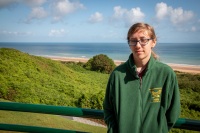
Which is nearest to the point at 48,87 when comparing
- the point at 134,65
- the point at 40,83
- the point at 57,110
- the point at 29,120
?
the point at 40,83

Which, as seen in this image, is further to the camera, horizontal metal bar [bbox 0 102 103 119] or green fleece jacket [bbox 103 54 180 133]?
horizontal metal bar [bbox 0 102 103 119]

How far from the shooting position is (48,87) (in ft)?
53.6

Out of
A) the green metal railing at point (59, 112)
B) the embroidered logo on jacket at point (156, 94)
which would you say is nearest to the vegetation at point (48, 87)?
the green metal railing at point (59, 112)

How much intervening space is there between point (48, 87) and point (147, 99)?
15.0 meters

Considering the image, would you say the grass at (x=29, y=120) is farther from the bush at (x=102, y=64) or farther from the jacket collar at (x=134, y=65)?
the bush at (x=102, y=64)

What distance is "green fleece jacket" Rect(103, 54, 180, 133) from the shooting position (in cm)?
184

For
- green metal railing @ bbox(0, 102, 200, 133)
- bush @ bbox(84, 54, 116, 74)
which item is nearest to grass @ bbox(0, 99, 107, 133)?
green metal railing @ bbox(0, 102, 200, 133)

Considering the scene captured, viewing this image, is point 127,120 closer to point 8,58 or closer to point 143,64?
point 143,64

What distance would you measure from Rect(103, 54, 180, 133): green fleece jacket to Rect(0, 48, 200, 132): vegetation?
187 inches

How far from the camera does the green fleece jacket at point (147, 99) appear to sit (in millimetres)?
1836

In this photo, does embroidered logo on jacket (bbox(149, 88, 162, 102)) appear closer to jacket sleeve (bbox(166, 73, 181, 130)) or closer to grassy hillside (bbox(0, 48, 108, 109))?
jacket sleeve (bbox(166, 73, 181, 130))

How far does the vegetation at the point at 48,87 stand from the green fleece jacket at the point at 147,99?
4.74m

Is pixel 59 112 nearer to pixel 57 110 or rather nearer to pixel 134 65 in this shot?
pixel 57 110

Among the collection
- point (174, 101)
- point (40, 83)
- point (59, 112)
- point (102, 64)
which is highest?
point (174, 101)
